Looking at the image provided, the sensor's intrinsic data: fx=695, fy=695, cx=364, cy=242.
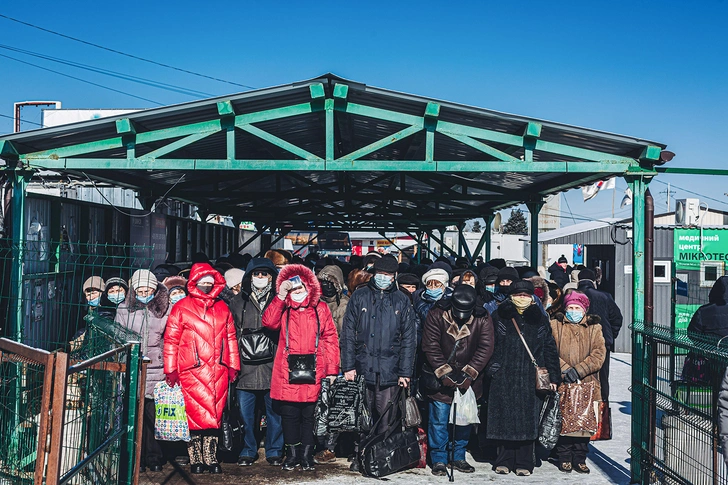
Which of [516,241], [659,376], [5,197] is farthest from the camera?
[516,241]

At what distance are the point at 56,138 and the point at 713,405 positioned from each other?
6054mm

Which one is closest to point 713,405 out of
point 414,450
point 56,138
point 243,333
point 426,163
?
point 414,450

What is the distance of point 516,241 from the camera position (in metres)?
49.7

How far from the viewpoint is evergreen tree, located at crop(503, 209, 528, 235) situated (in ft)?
352

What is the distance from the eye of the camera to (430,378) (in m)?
6.07

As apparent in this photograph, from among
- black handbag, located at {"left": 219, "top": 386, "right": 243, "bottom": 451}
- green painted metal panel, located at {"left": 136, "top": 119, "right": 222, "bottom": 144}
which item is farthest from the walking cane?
green painted metal panel, located at {"left": 136, "top": 119, "right": 222, "bottom": 144}

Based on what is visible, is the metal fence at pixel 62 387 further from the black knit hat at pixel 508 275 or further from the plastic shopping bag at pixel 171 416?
the black knit hat at pixel 508 275

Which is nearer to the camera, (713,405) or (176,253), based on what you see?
(713,405)

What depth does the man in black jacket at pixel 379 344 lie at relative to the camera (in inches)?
242

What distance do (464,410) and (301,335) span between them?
5.12ft

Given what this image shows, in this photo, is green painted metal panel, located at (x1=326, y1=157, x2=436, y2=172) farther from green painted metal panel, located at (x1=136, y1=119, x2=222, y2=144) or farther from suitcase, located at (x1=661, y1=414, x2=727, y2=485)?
suitcase, located at (x1=661, y1=414, x2=727, y2=485)

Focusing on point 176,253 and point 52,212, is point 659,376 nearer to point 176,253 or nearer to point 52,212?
point 52,212

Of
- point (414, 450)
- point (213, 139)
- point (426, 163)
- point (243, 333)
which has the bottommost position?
point (414, 450)

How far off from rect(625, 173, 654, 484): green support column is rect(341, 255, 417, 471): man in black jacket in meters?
1.93
